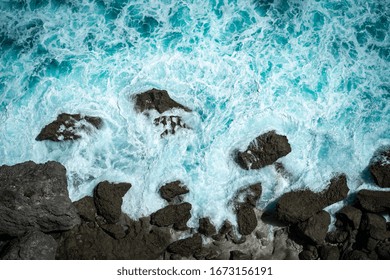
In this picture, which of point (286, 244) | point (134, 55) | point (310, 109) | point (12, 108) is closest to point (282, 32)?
point (310, 109)

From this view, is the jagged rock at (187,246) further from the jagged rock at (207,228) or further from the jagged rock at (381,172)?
the jagged rock at (381,172)

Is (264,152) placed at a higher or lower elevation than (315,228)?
higher

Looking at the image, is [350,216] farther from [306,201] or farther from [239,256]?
[239,256]

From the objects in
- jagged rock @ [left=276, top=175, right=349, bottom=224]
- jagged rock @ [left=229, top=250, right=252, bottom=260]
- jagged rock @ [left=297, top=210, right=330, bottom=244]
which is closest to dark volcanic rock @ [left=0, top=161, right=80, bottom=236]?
jagged rock @ [left=229, top=250, right=252, bottom=260]

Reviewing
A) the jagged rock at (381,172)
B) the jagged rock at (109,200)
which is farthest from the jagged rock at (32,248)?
the jagged rock at (381,172)

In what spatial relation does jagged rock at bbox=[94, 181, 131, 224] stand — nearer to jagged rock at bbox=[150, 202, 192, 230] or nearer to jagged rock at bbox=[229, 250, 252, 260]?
jagged rock at bbox=[150, 202, 192, 230]

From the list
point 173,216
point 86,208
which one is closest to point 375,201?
point 173,216

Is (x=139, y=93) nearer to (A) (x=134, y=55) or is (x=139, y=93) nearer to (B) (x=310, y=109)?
(A) (x=134, y=55)
